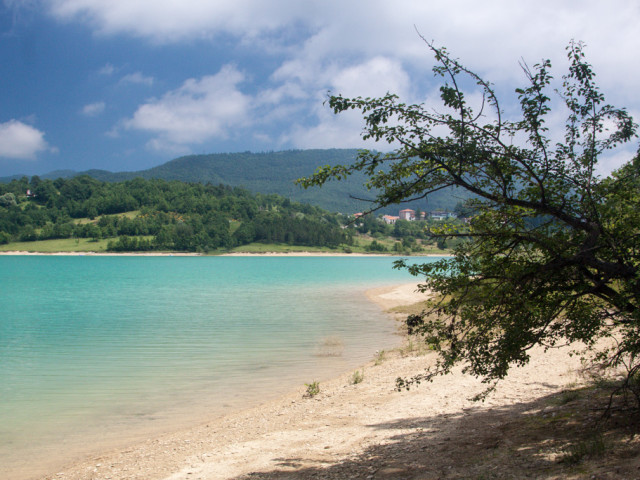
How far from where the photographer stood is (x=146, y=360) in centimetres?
1970

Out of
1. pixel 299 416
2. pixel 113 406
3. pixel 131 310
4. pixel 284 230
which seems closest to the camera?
pixel 299 416

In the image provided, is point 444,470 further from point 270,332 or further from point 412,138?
point 270,332

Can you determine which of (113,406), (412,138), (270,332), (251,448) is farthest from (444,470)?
(270,332)

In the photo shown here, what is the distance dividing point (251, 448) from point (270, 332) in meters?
16.9

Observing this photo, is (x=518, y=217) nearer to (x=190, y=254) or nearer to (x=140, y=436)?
(x=140, y=436)

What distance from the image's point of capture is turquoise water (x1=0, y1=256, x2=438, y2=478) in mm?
12227

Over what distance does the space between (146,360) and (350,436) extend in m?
12.8

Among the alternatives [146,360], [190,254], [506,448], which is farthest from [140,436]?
[190,254]

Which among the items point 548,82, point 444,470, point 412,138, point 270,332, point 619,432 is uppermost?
point 548,82

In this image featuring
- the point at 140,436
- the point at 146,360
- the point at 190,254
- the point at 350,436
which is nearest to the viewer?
the point at 350,436

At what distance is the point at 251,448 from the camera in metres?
9.16

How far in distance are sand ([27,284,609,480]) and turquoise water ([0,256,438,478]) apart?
153 centimetres

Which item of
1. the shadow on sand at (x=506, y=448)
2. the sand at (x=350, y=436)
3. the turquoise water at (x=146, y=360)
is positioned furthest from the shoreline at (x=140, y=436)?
the shadow on sand at (x=506, y=448)

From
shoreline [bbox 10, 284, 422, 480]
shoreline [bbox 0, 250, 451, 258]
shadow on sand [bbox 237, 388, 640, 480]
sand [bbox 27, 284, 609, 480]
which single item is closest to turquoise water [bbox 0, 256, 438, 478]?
shoreline [bbox 10, 284, 422, 480]
